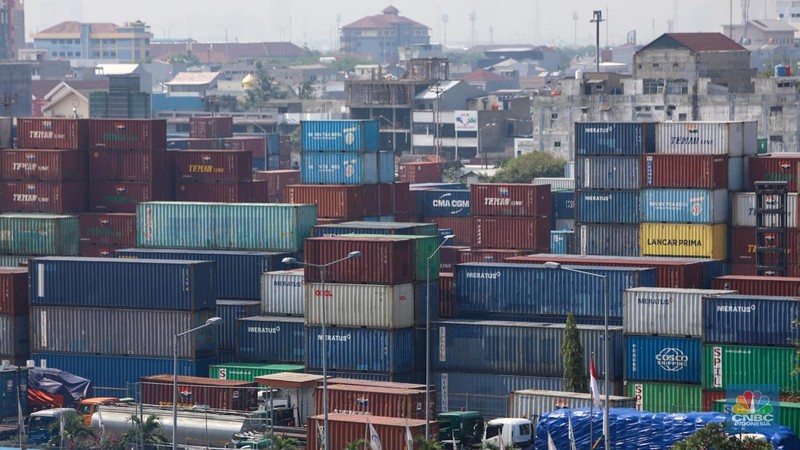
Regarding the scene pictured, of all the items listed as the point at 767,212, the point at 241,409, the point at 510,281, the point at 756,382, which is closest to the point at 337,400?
the point at 241,409

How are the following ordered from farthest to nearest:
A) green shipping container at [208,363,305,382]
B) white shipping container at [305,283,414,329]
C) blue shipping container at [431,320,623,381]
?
green shipping container at [208,363,305,382] → white shipping container at [305,283,414,329] → blue shipping container at [431,320,623,381]

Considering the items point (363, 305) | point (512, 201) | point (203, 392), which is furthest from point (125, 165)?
point (203, 392)

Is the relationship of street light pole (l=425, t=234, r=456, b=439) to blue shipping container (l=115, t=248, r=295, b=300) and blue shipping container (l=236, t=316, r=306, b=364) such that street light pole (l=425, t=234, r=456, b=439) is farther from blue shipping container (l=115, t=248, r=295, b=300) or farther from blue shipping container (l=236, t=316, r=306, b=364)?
blue shipping container (l=115, t=248, r=295, b=300)

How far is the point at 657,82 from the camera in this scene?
171 meters

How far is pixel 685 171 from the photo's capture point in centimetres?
8494

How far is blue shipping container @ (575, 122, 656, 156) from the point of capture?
286 feet

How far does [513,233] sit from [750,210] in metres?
16.3

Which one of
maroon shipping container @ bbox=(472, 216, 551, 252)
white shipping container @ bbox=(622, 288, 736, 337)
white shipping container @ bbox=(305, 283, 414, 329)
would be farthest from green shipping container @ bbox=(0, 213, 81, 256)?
white shipping container @ bbox=(622, 288, 736, 337)

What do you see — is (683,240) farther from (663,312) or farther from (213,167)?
(213,167)

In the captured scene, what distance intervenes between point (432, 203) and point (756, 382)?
48.3 metres

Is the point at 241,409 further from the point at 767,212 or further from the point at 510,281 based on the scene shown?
the point at 767,212

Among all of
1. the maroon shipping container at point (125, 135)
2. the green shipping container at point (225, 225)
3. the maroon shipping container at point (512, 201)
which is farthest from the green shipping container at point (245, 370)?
the maroon shipping container at point (125, 135)

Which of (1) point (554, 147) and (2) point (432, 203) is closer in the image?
(2) point (432, 203)

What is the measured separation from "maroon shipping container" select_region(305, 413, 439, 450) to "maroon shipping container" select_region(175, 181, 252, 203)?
1567 inches
